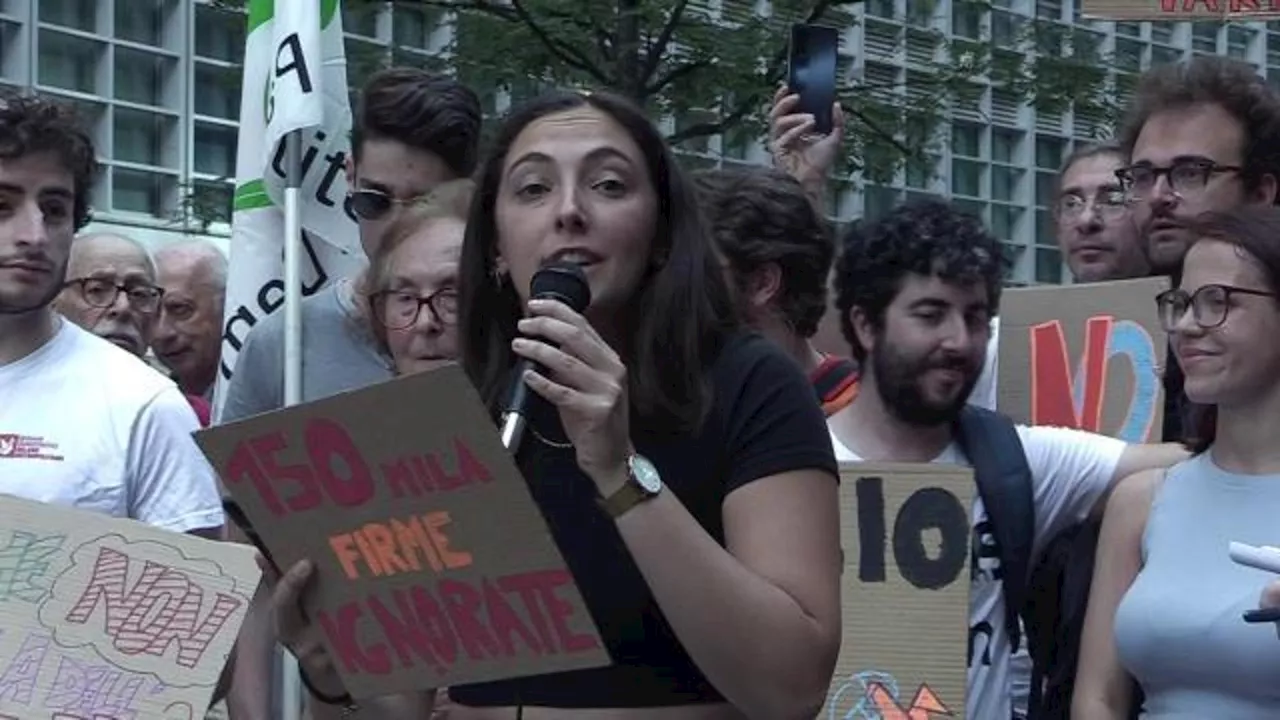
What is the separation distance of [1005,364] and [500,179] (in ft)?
5.99

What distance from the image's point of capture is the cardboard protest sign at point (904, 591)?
4090mm

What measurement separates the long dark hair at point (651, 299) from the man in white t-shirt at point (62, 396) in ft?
3.04

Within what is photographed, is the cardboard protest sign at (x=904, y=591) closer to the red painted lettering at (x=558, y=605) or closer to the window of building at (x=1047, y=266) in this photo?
the red painted lettering at (x=558, y=605)

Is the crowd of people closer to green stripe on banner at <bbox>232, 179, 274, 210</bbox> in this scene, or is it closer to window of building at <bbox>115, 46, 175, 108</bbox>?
green stripe on banner at <bbox>232, 179, 274, 210</bbox>

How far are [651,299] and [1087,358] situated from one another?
1.85 m

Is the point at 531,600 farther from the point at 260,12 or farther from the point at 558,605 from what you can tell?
the point at 260,12

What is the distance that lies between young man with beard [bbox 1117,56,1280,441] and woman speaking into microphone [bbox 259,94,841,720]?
1689 millimetres

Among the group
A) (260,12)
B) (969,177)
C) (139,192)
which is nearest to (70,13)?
(139,192)

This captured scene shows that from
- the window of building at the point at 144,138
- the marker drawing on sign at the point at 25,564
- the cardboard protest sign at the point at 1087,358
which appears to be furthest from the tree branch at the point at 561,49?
the window of building at the point at 144,138

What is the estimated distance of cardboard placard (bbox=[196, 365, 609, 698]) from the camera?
9.32 feet

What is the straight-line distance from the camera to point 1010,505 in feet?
14.2

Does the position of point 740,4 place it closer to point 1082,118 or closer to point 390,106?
point 1082,118

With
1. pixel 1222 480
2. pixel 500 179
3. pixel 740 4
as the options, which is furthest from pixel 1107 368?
pixel 740 4

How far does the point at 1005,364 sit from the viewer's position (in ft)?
15.8
